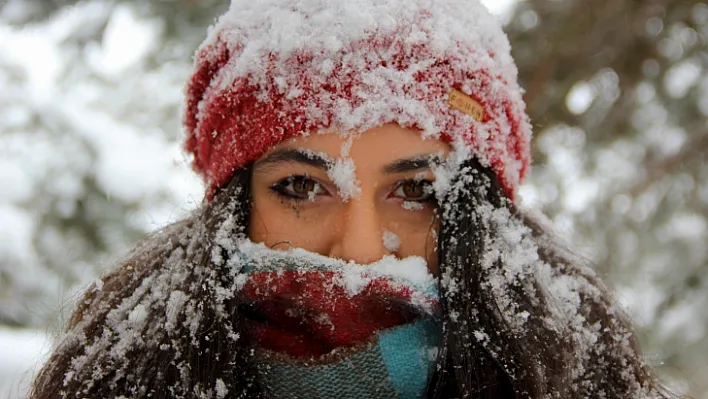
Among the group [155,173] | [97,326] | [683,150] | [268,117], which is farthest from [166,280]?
[683,150]

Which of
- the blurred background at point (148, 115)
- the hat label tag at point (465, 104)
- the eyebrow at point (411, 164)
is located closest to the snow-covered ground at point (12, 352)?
the blurred background at point (148, 115)

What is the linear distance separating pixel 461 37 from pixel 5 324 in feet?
8.31

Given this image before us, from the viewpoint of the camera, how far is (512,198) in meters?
1.44

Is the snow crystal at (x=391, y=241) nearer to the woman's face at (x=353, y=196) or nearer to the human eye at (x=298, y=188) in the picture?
the woman's face at (x=353, y=196)

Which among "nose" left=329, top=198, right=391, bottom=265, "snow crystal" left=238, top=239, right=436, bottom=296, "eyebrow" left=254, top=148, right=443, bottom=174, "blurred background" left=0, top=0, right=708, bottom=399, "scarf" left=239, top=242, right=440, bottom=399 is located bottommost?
"scarf" left=239, top=242, right=440, bottom=399

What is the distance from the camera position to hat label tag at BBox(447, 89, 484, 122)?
51.8 inches

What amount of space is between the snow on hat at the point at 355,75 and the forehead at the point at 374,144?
2cm

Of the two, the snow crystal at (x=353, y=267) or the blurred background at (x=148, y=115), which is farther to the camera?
the blurred background at (x=148, y=115)

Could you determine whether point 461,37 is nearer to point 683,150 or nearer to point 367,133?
point 367,133

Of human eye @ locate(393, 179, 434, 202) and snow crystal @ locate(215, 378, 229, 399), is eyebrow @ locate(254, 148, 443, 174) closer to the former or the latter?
human eye @ locate(393, 179, 434, 202)

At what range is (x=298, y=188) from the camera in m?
1.35

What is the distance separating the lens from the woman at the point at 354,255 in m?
1.20

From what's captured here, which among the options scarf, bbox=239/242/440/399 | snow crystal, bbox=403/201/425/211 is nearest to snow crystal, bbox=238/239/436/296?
scarf, bbox=239/242/440/399

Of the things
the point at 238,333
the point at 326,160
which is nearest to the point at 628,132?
the point at 326,160
